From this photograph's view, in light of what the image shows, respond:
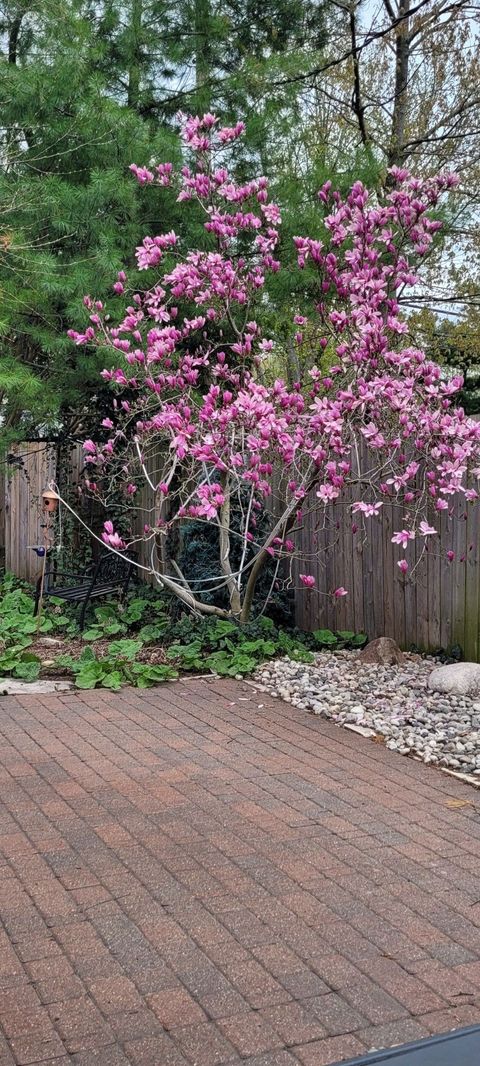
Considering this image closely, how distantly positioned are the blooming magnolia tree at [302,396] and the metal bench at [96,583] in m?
1.10

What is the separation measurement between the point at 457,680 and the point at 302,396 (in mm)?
2485

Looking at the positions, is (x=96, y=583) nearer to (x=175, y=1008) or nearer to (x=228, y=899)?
(x=228, y=899)

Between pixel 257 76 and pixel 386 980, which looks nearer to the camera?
pixel 386 980

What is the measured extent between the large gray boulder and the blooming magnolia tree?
78cm

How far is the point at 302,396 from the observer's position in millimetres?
7184

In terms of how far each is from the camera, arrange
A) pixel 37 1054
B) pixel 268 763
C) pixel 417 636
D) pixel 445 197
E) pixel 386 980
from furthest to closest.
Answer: pixel 445 197
pixel 417 636
pixel 268 763
pixel 386 980
pixel 37 1054

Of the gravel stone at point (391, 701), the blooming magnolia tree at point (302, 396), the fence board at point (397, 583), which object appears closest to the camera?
the gravel stone at point (391, 701)

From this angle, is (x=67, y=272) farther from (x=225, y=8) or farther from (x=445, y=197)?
(x=445, y=197)

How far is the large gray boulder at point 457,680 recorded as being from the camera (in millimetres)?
6090

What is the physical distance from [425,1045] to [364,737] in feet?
14.1

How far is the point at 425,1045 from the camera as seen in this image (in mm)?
1171

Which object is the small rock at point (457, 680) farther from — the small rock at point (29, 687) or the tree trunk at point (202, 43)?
the tree trunk at point (202, 43)

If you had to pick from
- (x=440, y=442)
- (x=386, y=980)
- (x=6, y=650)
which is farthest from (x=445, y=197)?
(x=386, y=980)

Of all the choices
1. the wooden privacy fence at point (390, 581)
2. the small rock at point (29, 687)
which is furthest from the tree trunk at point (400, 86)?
the small rock at point (29, 687)
